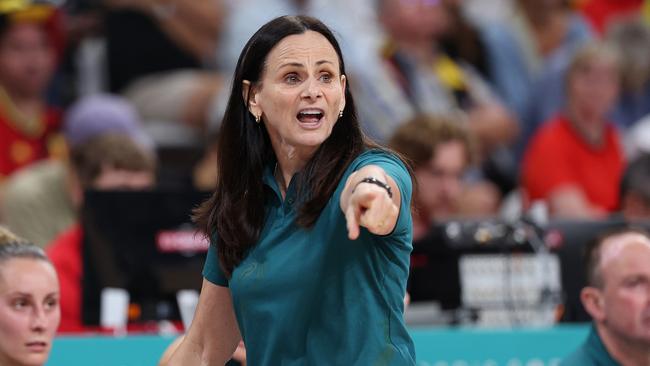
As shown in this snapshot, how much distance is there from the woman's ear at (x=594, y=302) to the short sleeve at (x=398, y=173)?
208 cm

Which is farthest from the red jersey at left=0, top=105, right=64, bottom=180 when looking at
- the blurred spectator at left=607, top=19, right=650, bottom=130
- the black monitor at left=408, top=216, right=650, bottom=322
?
the blurred spectator at left=607, top=19, right=650, bottom=130

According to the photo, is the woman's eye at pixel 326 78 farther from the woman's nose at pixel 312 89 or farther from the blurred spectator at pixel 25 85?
the blurred spectator at pixel 25 85

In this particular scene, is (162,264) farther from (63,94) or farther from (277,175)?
(63,94)

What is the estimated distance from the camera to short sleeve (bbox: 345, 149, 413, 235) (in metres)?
3.24

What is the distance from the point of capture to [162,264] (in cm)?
594

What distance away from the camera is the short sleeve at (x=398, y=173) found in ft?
10.6

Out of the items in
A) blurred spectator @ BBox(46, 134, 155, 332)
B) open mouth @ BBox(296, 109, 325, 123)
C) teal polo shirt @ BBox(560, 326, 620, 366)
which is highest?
open mouth @ BBox(296, 109, 325, 123)

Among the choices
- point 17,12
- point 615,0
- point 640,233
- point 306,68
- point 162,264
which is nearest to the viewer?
point 306,68

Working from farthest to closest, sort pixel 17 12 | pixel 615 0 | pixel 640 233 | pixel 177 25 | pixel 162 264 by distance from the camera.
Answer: pixel 615 0, pixel 177 25, pixel 17 12, pixel 162 264, pixel 640 233

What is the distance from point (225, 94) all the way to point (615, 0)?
3.53 m

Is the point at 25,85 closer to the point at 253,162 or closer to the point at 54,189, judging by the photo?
the point at 54,189

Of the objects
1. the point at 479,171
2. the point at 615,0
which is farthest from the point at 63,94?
the point at 615,0

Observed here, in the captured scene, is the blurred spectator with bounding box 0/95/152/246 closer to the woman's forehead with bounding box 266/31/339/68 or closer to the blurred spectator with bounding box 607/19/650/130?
the woman's forehead with bounding box 266/31/339/68

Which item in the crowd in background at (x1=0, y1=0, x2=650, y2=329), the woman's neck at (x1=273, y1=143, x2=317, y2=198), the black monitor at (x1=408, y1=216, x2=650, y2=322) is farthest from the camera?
the crowd in background at (x1=0, y1=0, x2=650, y2=329)
